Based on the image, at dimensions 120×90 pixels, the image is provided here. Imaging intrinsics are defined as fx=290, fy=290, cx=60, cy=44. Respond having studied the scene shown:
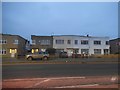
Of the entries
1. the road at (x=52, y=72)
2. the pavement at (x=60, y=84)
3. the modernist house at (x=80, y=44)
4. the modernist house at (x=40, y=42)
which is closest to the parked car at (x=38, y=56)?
the road at (x=52, y=72)

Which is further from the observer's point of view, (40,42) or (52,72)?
(40,42)

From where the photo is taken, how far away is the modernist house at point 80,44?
3255 inches

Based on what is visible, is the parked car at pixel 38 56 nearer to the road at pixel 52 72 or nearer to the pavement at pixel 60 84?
the road at pixel 52 72

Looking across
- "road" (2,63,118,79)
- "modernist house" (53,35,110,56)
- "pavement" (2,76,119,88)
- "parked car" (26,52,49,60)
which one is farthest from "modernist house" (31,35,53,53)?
"pavement" (2,76,119,88)

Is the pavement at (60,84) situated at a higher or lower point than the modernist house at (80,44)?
lower

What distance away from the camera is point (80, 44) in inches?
3334

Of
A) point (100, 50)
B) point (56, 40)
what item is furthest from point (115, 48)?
point (56, 40)

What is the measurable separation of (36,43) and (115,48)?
27930mm

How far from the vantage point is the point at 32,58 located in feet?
160

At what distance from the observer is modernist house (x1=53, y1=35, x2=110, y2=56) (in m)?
82.7

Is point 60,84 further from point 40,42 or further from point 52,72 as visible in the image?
point 40,42

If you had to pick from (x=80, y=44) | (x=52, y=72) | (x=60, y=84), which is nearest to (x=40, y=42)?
(x=80, y=44)

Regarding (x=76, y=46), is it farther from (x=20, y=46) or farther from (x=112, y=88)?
(x=112, y=88)

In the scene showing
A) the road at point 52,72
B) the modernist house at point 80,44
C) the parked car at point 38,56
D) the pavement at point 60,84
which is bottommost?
the pavement at point 60,84
